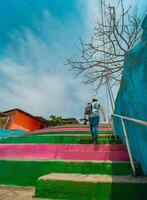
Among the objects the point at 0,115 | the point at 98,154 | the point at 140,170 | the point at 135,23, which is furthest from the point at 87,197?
the point at 0,115

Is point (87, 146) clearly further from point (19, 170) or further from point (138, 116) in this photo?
point (138, 116)

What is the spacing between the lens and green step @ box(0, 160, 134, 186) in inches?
150

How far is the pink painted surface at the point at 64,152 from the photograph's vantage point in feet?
15.2

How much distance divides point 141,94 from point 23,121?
2191 centimetres

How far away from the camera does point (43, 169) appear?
13.8 ft

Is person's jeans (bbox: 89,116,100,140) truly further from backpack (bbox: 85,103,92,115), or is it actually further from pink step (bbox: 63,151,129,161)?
pink step (bbox: 63,151,129,161)

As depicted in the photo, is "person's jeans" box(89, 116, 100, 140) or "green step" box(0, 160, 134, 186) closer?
"green step" box(0, 160, 134, 186)

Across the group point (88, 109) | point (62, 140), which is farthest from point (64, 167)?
point (88, 109)

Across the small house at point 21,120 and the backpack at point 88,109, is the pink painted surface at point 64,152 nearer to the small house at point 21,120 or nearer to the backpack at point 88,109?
the backpack at point 88,109

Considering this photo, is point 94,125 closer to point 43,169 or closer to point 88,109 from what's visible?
point 88,109

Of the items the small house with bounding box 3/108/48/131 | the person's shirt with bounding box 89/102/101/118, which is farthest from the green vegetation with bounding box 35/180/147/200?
the small house with bounding box 3/108/48/131

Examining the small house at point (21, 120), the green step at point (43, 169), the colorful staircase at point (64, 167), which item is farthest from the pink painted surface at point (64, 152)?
the small house at point (21, 120)

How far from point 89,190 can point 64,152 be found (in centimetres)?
197

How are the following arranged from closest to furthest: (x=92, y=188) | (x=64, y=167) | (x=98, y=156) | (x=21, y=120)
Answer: (x=92, y=188) → (x=64, y=167) → (x=98, y=156) → (x=21, y=120)
